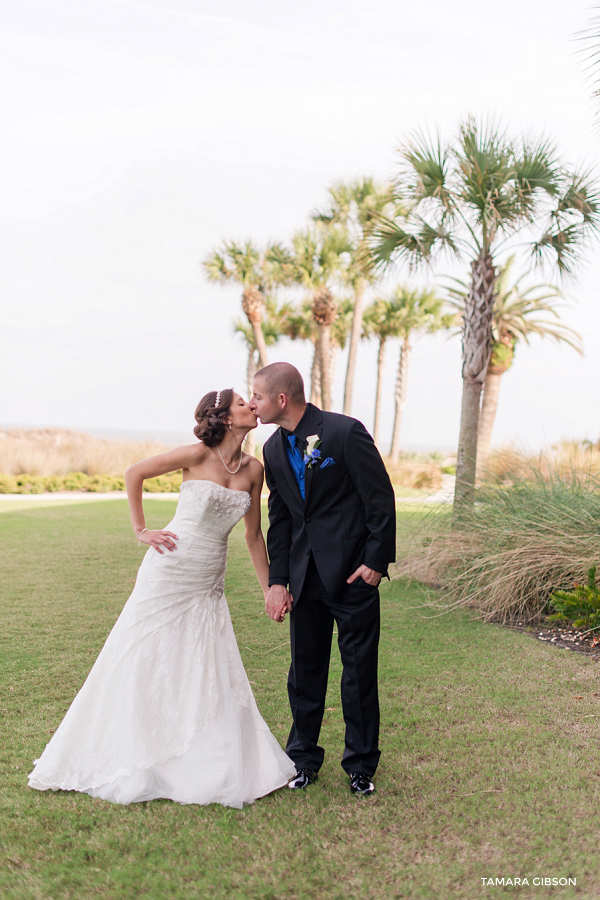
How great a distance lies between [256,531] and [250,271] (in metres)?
25.8

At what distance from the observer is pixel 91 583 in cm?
823

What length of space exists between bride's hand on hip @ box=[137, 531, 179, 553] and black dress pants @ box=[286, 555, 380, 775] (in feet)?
2.22

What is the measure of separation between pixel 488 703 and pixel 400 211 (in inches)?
313

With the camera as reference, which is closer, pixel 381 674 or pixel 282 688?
pixel 282 688

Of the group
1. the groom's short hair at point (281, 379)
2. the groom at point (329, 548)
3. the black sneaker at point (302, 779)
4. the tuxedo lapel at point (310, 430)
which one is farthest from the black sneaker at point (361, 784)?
the groom's short hair at point (281, 379)

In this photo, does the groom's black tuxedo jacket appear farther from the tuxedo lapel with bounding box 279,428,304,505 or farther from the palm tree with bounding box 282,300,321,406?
the palm tree with bounding box 282,300,321,406

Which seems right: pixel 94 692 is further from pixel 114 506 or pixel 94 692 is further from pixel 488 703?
pixel 114 506

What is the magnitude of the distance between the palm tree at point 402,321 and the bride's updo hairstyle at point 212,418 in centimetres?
3134

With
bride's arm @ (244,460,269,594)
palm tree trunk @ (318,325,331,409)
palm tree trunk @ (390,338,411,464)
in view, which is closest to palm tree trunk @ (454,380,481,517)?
bride's arm @ (244,460,269,594)

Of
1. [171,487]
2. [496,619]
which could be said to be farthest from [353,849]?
[171,487]

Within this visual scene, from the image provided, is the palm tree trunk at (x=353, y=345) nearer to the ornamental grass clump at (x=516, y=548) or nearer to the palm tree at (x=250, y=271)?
the palm tree at (x=250, y=271)

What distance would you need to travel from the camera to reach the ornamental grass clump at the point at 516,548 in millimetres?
6840

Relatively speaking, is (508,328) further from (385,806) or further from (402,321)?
(385,806)

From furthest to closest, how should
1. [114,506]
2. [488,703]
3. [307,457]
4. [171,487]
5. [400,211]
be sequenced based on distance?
[171,487], [114,506], [400,211], [488,703], [307,457]
